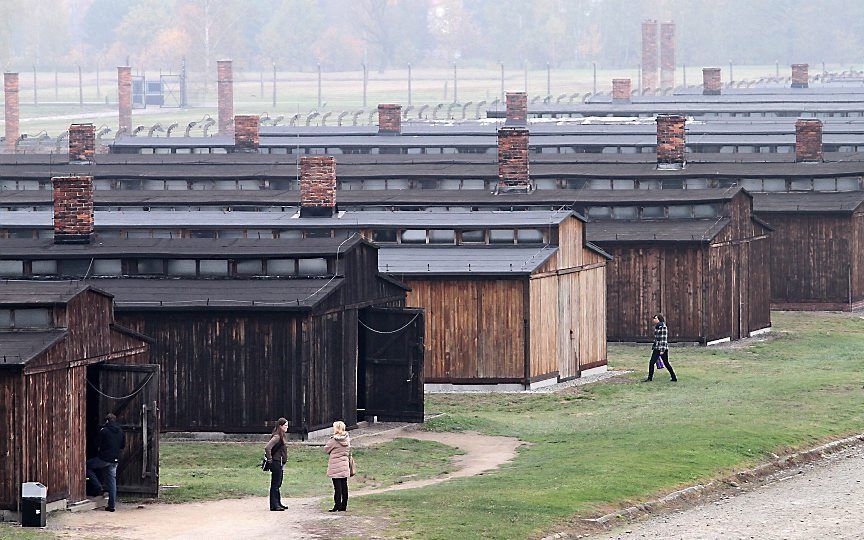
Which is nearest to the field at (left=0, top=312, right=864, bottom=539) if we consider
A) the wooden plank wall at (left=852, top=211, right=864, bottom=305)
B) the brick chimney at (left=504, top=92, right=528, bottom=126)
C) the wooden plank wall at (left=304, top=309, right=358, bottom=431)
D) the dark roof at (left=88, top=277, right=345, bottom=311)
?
the wooden plank wall at (left=304, top=309, right=358, bottom=431)

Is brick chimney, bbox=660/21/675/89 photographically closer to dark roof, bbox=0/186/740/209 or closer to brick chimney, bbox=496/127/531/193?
dark roof, bbox=0/186/740/209

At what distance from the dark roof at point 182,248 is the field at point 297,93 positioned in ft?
313

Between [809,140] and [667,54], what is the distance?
90873mm

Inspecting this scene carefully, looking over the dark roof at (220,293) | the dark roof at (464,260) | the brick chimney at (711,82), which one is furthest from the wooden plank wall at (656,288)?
the brick chimney at (711,82)

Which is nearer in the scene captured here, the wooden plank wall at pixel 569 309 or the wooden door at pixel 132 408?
the wooden door at pixel 132 408

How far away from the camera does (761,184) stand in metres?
65.1

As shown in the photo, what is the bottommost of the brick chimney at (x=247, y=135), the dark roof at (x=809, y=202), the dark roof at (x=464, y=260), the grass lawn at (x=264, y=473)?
the grass lawn at (x=264, y=473)

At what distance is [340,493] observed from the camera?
29.8 m

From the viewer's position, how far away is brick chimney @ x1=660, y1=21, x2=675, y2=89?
154 metres

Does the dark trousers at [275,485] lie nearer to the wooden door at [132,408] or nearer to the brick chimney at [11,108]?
the wooden door at [132,408]

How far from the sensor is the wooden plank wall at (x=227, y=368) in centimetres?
3791

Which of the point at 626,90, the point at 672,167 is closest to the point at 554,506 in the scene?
the point at 672,167

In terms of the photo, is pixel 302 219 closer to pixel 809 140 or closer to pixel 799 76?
pixel 809 140

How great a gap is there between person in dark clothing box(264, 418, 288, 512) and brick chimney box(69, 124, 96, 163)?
45.5m
